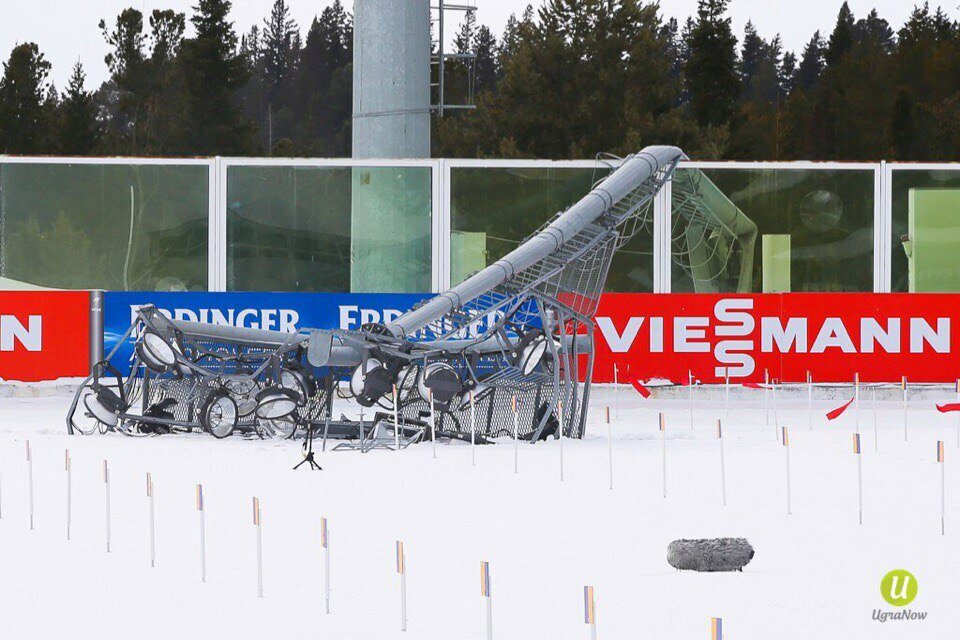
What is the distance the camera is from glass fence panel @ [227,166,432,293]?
2311cm

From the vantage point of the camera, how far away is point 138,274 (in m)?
23.0

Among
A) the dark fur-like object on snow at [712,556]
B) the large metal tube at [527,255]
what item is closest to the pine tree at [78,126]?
the large metal tube at [527,255]

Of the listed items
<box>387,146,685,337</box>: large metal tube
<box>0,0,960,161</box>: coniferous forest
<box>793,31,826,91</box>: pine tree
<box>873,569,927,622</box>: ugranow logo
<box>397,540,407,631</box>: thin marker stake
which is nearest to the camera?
<box>397,540,407,631</box>: thin marker stake

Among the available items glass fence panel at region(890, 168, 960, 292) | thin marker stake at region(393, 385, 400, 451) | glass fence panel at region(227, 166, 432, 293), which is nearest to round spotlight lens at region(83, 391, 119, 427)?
thin marker stake at region(393, 385, 400, 451)

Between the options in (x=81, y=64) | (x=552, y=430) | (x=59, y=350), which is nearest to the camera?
(x=552, y=430)

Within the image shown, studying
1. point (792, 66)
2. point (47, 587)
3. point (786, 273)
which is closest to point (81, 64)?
point (792, 66)

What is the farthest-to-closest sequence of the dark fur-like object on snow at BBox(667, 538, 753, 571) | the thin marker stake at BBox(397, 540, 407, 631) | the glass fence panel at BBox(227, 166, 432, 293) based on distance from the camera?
the glass fence panel at BBox(227, 166, 432, 293), the dark fur-like object on snow at BBox(667, 538, 753, 571), the thin marker stake at BBox(397, 540, 407, 631)

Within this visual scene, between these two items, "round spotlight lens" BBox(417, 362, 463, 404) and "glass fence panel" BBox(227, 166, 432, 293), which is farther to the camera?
"glass fence panel" BBox(227, 166, 432, 293)

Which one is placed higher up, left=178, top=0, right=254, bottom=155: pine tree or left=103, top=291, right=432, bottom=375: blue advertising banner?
left=178, top=0, right=254, bottom=155: pine tree

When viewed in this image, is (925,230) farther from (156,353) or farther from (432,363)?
(156,353)

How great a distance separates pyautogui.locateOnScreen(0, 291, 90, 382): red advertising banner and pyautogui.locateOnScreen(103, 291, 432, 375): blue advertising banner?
1.24ft

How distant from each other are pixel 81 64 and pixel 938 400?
77.6 m

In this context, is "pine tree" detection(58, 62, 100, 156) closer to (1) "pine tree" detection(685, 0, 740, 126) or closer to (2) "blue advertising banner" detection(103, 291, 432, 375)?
(1) "pine tree" detection(685, 0, 740, 126)

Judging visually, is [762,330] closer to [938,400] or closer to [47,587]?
[938,400]
